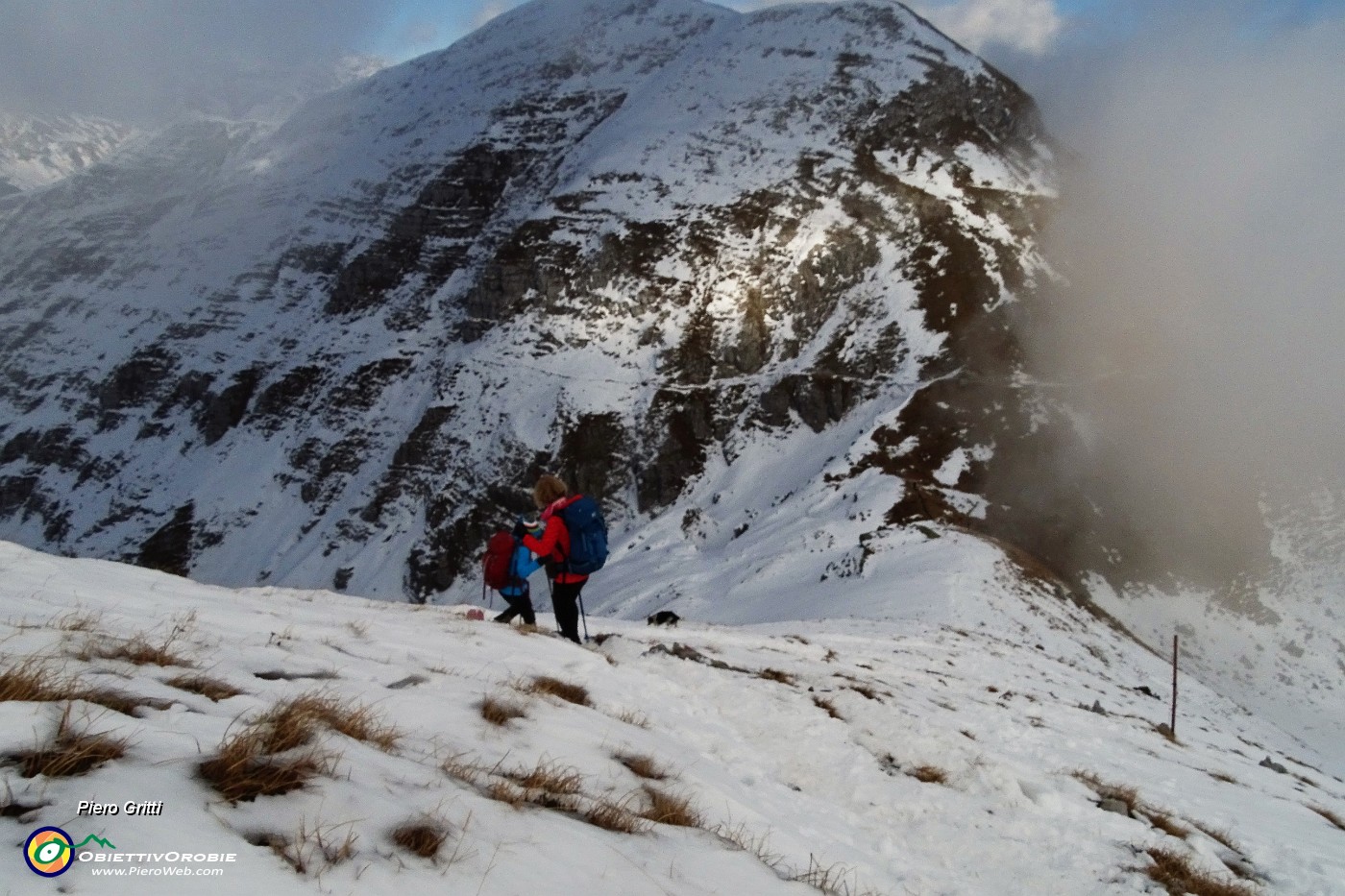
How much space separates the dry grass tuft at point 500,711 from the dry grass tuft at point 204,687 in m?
1.51

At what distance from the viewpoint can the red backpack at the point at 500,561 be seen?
33.1 ft

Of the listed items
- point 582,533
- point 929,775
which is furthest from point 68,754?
point 582,533

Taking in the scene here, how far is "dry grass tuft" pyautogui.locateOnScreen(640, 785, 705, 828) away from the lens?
3910 millimetres

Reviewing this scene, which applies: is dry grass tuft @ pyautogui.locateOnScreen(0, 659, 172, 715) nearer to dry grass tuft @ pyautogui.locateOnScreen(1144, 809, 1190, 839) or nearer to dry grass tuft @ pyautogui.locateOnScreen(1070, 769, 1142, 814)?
dry grass tuft @ pyautogui.locateOnScreen(1144, 809, 1190, 839)

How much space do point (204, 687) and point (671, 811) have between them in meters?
2.52

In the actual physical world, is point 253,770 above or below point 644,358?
below

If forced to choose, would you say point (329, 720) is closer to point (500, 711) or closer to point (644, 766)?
point (500, 711)

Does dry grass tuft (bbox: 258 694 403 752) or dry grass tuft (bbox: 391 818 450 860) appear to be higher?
dry grass tuft (bbox: 258 694 403 752)

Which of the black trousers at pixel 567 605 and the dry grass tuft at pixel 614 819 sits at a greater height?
the black trousers at pixel 567 605

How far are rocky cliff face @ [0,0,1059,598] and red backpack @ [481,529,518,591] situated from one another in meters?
33.2

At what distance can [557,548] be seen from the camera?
29.1ft

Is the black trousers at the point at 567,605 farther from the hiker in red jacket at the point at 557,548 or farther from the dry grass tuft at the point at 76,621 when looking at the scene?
the dry grass tuft at the point at 76,621

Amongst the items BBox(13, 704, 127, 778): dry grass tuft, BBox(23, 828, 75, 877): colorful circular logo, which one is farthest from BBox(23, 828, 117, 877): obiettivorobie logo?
BBox(13, 704, 127, 778): dry grass tuft

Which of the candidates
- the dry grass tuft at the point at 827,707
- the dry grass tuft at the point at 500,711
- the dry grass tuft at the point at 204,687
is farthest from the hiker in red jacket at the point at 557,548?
the dry grass tuft at the point at 204,687
